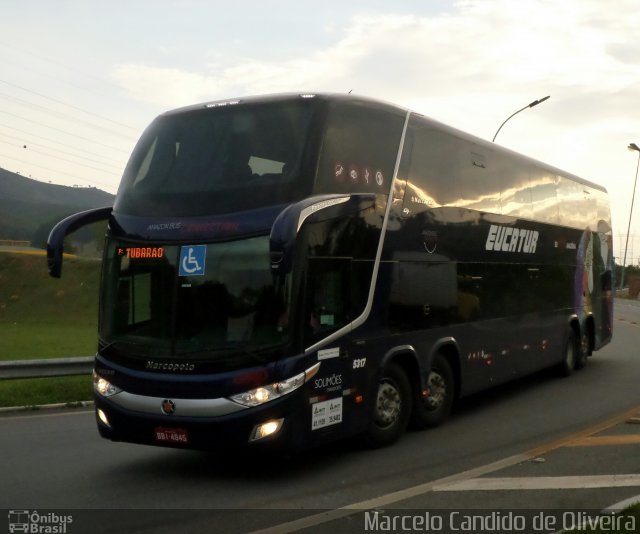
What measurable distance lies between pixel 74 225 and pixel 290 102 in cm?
255

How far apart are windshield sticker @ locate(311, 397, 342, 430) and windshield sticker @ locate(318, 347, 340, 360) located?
1.39ft

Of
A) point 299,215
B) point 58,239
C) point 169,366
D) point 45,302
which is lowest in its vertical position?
point 45,302

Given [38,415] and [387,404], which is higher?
[387,404]

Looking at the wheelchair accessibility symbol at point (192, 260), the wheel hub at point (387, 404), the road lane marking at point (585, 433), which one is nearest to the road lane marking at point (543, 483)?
the road lane marking at point (585, 433)

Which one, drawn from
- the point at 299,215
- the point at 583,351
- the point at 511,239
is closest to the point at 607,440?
the point at 511,239

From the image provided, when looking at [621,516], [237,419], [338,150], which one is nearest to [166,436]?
[237,419]

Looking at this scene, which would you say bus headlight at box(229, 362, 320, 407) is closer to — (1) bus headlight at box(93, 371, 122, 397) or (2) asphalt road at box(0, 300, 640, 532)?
(2) asphalt road at box(0, 300, 640, 532)

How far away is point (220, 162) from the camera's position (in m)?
8.59

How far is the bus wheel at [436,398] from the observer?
34.6 ft

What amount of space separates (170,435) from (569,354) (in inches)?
413

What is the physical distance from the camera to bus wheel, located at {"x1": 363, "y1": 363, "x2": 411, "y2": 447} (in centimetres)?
940

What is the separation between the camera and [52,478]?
816 cm

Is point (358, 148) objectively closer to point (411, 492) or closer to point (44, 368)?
point (411, 492)

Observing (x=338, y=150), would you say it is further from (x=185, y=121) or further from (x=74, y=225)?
(x=74, y=225)
